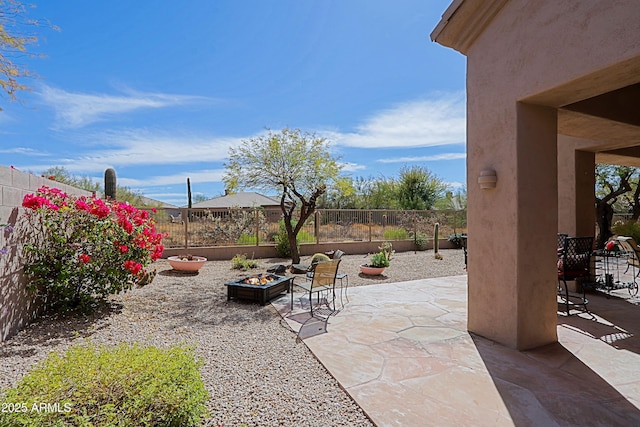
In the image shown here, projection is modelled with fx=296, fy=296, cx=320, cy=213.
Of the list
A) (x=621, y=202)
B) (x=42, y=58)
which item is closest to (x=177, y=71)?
(x=42, y=58)

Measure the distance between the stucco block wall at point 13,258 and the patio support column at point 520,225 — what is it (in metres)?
6.27

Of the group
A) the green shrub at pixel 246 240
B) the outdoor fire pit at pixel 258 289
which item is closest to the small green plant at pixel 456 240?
the green shrub at pixel 246 240

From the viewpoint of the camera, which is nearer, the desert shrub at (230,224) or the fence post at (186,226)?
the fence post at (186,226)

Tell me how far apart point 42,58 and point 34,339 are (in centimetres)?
433

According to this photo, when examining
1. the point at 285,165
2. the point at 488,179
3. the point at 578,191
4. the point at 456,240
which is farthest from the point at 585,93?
the point at 456,240

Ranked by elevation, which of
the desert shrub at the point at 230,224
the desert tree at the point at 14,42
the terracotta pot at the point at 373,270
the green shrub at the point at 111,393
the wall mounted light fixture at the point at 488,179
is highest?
the desert tree at the point at 14,42

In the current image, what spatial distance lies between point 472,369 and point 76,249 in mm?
5751

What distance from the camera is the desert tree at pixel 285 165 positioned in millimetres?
8930

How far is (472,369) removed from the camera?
317 cm

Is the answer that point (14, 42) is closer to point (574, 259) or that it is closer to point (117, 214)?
point (117, 214)

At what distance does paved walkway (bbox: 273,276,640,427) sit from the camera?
2445 mm

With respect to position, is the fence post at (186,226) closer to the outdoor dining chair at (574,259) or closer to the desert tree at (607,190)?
the outdoor dining chair at (574,259)

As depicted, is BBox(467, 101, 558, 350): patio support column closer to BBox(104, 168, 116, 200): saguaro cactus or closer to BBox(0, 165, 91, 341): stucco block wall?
BBox(0, 165, 91, 341): stucco block wall

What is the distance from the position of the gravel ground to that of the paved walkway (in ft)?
0.96
